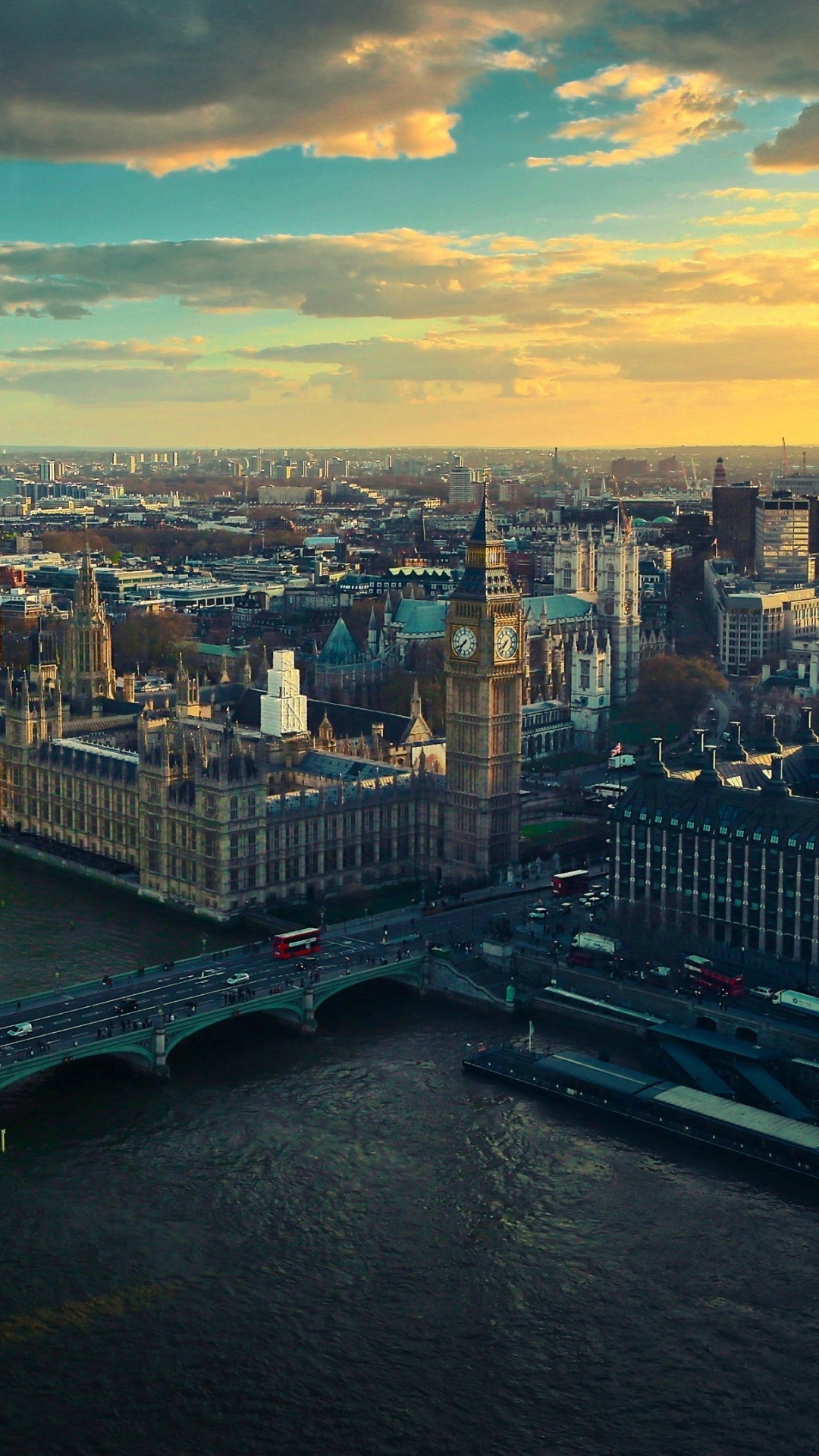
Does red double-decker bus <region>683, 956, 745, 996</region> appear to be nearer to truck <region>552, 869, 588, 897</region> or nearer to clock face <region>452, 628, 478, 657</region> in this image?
truck <region>552, 869, 588, 897</region>

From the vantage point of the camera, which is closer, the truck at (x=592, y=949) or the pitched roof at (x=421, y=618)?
the truck at (x=592, y=949)

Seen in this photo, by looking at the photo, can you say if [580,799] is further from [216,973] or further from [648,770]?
[216,973]

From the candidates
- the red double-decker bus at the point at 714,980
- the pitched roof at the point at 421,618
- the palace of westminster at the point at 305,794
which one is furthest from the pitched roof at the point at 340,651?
the red double-decker bus at the point at 714,980

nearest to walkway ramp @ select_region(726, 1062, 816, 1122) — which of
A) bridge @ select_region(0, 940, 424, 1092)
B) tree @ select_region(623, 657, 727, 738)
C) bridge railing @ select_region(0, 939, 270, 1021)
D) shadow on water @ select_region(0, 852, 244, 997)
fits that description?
bridge @ select_region(0, 940, 424, 1092)

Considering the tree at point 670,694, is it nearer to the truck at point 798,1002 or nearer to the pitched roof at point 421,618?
the pitched roof at point 421,618

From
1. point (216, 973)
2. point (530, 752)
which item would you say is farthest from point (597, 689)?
point (216, 973)
